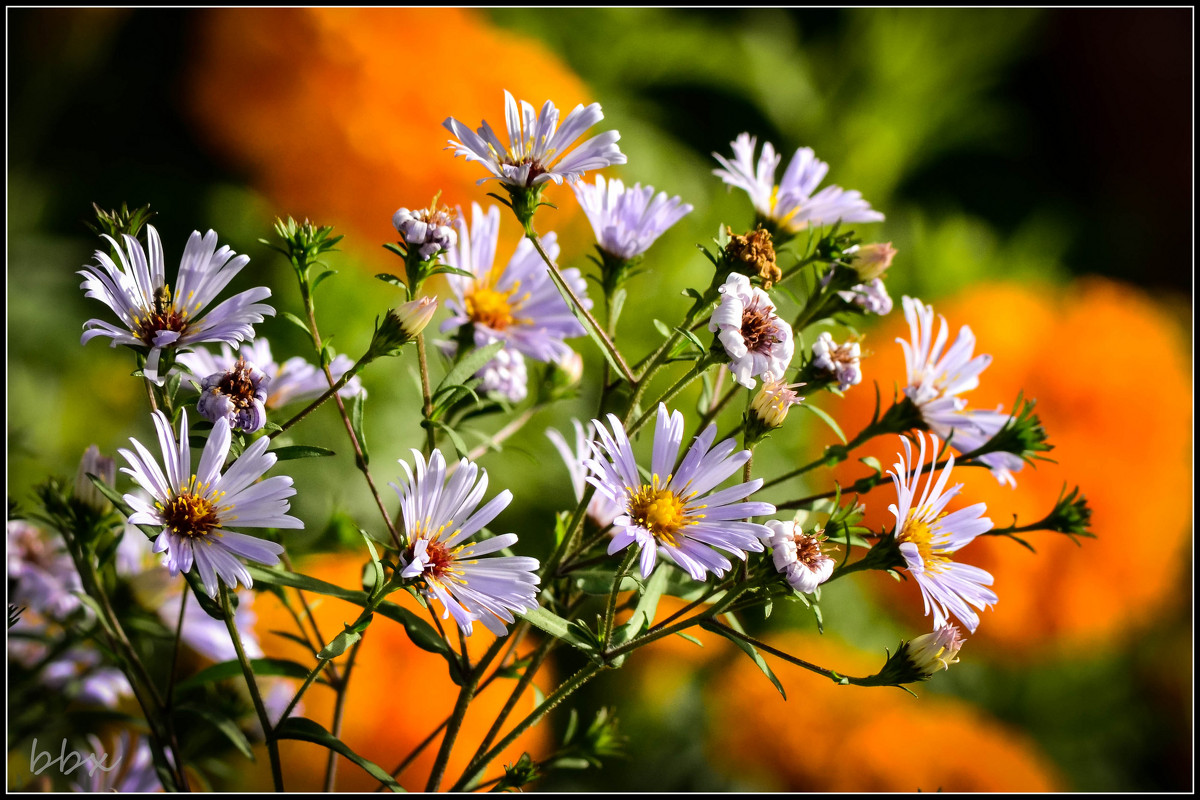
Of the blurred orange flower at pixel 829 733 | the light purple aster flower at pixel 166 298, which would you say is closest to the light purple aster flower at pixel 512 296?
the light purple aster flower at pixel 166 298

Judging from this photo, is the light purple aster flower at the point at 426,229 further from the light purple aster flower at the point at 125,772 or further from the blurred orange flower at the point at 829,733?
the blurred orange flower at the point at 829,733

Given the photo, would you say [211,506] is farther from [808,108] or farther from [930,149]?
[930,149]

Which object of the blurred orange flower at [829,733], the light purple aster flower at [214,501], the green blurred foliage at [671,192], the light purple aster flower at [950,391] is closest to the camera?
the light purple aster flower at [214,501]

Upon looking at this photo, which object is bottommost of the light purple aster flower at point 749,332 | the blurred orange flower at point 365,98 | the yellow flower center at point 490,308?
the light purple aster flower at point 749,332

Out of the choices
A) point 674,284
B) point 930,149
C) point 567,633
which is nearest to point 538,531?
point 674,284

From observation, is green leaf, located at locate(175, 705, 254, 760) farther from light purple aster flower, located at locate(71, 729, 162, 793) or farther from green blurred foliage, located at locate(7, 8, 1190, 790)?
green blurred foliage, located at locate(7, 8, 1190, 790)

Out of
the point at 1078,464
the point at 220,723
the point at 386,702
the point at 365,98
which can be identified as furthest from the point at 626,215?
the point at 1078,464
